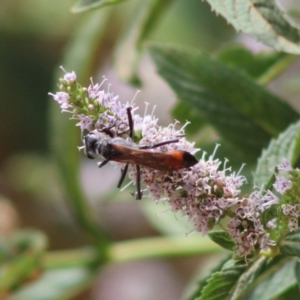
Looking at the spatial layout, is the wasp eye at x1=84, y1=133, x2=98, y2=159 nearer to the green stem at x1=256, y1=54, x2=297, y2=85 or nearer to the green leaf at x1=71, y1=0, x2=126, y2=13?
the green leaf at x1=71, y1=0, x2=126, y2=13

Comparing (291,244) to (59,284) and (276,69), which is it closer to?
(276,69)

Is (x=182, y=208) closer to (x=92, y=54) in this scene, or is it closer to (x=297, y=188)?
(x=297, y=188)

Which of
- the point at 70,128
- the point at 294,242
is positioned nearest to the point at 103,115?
the point at 294,242

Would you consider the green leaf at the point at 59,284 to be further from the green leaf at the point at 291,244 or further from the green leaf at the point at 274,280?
the green leaf at the point at 291,244

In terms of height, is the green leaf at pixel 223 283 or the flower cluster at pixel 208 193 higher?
the flower cluster at pixel 208 193

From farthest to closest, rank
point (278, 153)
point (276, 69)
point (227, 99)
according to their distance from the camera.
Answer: point (276, 69) < point (227, 99) < point (278, 153)

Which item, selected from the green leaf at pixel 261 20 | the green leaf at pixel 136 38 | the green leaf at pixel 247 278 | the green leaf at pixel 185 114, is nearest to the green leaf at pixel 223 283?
the green leaf at pixel 247 278

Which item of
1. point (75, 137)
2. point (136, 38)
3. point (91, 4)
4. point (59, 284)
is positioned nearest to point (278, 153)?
point (91, 4)
